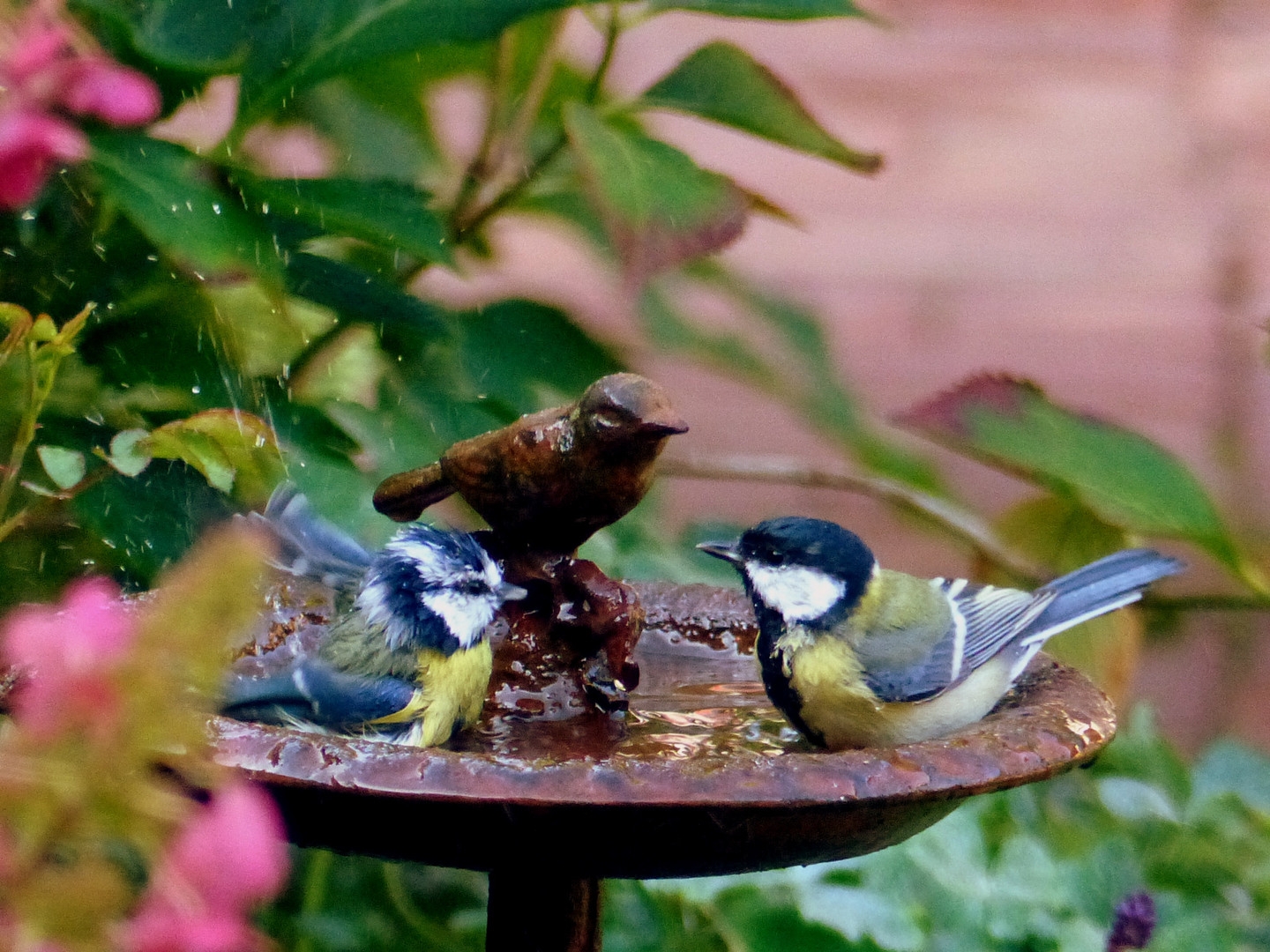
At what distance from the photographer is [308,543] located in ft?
4.83

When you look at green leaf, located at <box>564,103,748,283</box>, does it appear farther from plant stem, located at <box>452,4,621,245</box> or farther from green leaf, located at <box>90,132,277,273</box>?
green leaf, located at <box>90,132,277,273</box>

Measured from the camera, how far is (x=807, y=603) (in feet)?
4.66

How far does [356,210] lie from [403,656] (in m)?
0.56

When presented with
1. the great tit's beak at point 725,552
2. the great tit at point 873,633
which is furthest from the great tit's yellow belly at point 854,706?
the great tit's beak at point 725,552

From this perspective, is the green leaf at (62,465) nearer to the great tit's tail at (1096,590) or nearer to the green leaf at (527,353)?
the green leaf at (527,353)

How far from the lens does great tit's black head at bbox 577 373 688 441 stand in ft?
4.12

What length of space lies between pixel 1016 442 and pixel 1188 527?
9.9 inches

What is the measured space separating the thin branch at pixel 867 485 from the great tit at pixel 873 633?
2.87 feet

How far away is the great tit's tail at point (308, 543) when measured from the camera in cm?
144

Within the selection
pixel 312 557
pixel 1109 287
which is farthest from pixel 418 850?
pixel 1109 287

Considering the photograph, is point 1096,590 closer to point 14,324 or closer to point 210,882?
point 14,324

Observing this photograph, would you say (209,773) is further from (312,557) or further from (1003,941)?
(1003,941)

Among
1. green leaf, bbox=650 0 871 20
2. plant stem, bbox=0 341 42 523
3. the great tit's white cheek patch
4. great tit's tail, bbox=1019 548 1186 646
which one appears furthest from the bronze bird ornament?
→ green leaf, bbox=650 0 871 20

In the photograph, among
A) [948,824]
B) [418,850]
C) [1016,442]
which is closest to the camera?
[418,850]
